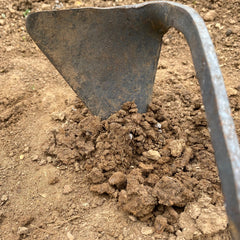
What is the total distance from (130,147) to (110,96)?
44cm

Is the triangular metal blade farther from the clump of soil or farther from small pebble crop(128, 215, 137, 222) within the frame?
small pebble crop(128, 215, 137, 222)

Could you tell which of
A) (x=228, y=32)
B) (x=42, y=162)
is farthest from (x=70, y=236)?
(x=228, y=32)

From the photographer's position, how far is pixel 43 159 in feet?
5.99

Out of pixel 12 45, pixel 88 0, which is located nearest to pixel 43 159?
pixel 12 45

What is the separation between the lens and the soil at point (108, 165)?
1451 mm

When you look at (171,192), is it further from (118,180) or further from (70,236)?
(70,236)

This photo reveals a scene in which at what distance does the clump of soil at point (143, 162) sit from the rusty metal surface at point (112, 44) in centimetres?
16

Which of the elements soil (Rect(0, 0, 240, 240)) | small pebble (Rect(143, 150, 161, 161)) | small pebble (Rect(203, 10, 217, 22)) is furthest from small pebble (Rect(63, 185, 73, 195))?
small pebble (Rect(203, 10, 217, 22))

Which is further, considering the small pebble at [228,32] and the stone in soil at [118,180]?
the small pebble at [228,32]

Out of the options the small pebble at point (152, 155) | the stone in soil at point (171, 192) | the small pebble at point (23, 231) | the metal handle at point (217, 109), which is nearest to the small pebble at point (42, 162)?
the small pebble at point (23, 231)

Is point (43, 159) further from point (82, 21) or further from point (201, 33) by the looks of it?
point (201, 33)

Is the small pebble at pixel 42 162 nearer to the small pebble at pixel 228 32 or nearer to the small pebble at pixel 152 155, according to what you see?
the small pebble at pixel 152 155

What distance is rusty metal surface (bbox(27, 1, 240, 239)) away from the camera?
59.9 inches

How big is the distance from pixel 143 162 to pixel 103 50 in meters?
0.80
